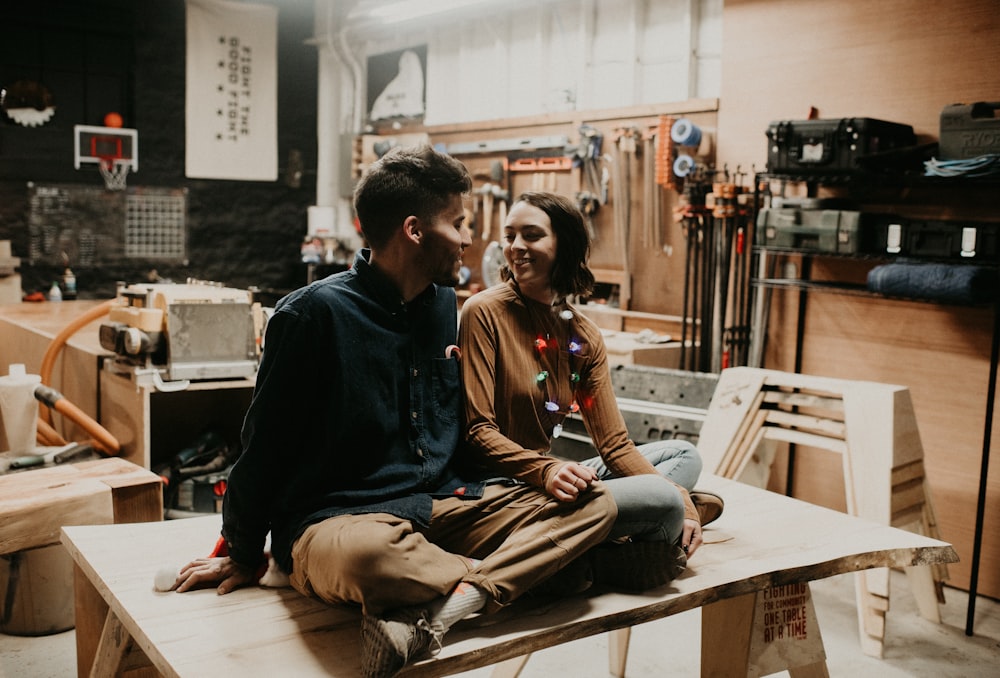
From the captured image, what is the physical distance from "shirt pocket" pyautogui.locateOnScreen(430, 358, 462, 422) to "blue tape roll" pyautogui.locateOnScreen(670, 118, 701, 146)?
3.05 metres

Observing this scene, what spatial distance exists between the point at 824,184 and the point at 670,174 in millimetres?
934

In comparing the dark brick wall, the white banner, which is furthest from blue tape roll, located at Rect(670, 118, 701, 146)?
the white banner

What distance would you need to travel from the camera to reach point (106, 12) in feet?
22.5

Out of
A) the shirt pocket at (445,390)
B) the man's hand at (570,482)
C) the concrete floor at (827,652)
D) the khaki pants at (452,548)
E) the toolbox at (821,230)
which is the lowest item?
the concrete floor at (827,652)

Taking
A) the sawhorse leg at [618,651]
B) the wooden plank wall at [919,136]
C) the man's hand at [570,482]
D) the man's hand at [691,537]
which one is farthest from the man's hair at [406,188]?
the wooden plank wall at [919,136]

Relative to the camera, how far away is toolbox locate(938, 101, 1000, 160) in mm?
3375

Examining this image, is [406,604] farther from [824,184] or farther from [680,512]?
[824,184]

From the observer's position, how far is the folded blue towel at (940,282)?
338cm

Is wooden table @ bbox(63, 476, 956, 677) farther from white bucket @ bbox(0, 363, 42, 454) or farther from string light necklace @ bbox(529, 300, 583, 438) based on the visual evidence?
white bucket @ bbox(0, 363, 42, 454)

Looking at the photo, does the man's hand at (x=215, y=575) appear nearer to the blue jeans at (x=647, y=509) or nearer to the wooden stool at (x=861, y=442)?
the blue jeans at (x=647, y=509)

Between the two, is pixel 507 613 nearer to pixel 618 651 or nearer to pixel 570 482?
pixel 570 482

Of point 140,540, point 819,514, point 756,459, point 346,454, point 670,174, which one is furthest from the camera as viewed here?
point 670,174

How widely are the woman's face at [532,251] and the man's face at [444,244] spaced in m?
0.27

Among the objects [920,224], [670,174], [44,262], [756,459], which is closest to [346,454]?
[756,459]
